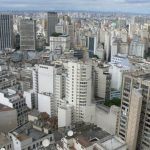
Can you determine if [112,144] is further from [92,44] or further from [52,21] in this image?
[52,21]

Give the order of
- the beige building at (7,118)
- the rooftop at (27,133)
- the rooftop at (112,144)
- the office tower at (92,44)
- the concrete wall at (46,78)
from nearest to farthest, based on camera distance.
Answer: the rooftop at (112,144), the rooftop at (27,133), the beige building at (7,118), the concrete wall at (46,78), the office tower at (92,44)

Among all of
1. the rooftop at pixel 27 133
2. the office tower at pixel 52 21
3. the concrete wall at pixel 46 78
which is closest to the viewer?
the rooftop at pixel 27 133


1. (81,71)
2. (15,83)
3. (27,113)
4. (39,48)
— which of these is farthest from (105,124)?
(39,48)

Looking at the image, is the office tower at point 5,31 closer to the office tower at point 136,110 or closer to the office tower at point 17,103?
the office tower at point 17,103

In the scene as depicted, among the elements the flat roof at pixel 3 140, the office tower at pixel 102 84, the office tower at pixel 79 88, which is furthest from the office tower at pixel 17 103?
the office tower at pixel 102 84

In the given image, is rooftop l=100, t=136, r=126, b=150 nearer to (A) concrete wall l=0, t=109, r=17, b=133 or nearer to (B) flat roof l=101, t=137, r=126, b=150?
(B) flat roof l=101, t=137, r=126, b=150

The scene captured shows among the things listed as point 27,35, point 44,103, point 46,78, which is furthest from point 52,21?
point 44,103

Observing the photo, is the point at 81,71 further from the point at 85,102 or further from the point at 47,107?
the point at 47,107
